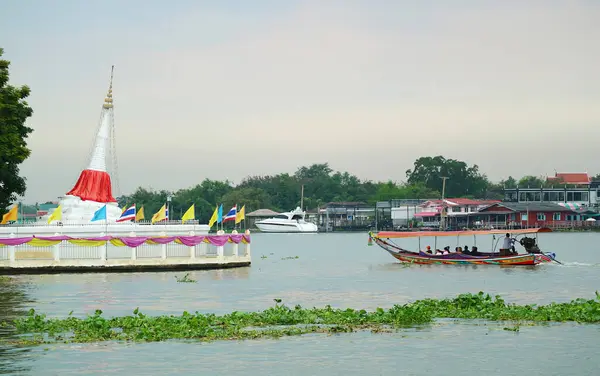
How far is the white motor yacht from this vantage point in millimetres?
172125

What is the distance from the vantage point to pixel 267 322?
25609 millimetres

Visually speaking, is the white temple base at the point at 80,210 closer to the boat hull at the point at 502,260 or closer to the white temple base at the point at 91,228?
the white temple base at the point at 91,228

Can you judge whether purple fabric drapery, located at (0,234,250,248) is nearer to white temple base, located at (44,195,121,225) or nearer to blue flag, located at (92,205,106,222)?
blue flag, located at (92,205,106,222)

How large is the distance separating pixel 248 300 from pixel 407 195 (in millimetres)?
150120

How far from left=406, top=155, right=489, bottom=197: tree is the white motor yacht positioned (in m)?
29.9

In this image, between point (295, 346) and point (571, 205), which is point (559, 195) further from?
point (295, 346)

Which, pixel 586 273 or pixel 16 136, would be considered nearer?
pixel 16 136

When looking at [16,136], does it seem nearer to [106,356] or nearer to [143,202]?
[106,356]

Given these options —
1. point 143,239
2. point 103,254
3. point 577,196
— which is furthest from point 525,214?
point 103,254

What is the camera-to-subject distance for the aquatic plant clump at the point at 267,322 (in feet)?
76.6

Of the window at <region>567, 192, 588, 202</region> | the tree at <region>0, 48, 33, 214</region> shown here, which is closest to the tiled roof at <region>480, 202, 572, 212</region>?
the window at <region>567, 192, 588, 202</region>

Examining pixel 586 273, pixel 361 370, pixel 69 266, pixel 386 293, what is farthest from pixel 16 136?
pixel 586 273

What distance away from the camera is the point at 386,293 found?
39.2m

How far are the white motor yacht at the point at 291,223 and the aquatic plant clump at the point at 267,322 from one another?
144m
